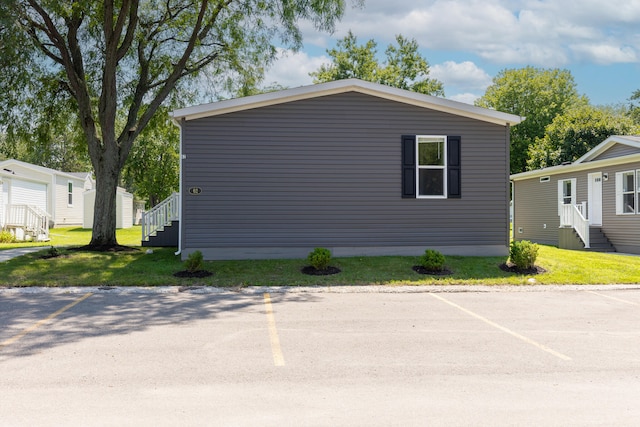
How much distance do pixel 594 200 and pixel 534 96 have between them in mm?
28728

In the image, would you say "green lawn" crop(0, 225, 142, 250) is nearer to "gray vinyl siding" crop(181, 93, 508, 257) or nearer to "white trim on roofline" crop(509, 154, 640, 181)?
"gray vinyl siding" crop(181, 93, 508, 257)

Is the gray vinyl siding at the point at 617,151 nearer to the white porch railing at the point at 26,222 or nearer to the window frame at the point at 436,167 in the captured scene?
the window frame at the point at 436,167

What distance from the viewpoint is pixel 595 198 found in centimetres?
1861

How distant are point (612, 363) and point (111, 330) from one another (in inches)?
215

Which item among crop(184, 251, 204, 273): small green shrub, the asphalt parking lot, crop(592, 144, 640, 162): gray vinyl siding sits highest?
crop(592, 144, 640, 162): gray vinyl siding

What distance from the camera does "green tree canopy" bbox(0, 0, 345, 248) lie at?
14070 millimetres

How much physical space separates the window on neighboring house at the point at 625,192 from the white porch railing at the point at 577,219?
1.10 meters

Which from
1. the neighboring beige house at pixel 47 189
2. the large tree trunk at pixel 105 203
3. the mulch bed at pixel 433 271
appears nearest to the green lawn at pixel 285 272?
the mulch bed at pixel 433 271

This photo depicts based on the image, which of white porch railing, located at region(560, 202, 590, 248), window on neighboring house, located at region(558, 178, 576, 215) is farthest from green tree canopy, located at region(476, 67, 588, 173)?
white porch railing, located at region(560, 202, 590, 248)

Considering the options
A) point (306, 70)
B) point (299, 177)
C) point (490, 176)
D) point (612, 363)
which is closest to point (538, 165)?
point (306, 70)

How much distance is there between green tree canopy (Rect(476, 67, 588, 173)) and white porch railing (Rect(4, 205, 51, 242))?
1298 inches

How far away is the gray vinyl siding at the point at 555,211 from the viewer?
16.9 metres

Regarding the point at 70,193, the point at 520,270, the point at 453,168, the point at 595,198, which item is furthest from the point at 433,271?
the point at 70,193

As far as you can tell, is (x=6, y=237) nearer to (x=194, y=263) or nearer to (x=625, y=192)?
(x=194, y=263)
